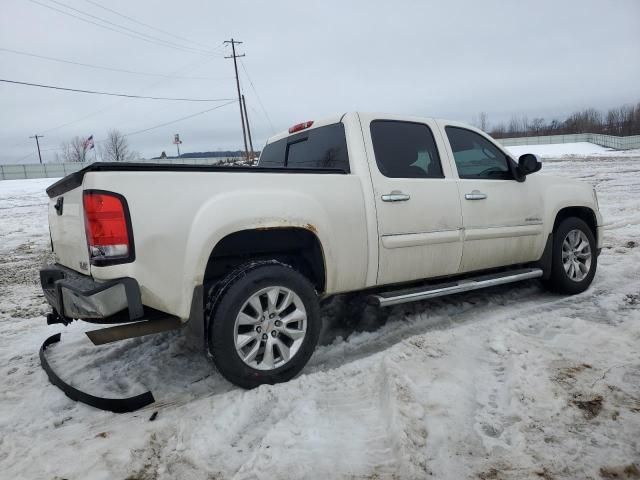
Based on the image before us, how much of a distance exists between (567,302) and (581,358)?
1.58 metres

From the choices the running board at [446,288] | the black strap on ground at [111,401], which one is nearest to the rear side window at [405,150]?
the running board at [446,288]

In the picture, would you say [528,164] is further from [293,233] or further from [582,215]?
[293,233]

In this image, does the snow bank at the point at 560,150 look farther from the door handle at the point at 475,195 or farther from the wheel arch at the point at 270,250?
the wheel arch at the point at 270,250

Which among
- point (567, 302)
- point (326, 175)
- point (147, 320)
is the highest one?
point (326, 175)

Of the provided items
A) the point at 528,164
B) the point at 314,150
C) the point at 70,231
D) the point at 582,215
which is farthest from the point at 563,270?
the point at 70,231

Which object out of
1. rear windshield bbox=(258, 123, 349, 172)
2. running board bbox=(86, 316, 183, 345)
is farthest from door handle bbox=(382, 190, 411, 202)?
running board bbox=(86, 316, 183, 345)

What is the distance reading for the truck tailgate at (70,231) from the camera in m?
2.76

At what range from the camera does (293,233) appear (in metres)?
3.42

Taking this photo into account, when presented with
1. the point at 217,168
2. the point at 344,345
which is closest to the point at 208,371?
the point at 344,345

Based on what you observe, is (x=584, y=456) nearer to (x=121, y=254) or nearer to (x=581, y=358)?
(x=581, y=358)

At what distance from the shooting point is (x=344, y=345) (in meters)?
3.79

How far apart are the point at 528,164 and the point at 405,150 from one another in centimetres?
143

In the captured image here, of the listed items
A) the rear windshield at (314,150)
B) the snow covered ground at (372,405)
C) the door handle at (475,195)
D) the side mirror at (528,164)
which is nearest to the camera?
the snow covered ground at (372,405)

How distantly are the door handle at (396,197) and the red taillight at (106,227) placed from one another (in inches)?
74.5
